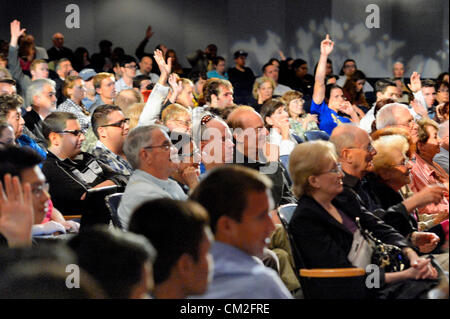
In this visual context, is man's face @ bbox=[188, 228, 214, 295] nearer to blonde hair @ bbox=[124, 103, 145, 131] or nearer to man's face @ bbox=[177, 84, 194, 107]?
blonde hair @ bbox=[124, 103, 145, 131]

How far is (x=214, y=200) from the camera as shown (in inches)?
72.5

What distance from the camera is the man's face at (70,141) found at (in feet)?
12.2

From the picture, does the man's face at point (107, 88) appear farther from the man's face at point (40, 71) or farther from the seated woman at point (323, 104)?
the seated woman at point (323, 104)

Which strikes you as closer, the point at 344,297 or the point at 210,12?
the point at 344,297

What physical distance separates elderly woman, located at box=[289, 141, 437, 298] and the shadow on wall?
309 inches

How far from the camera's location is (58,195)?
11.5ft

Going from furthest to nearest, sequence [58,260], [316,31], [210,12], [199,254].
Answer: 1. [210,12]
2. [316,31]
3. [199,254]
4. [58,260]

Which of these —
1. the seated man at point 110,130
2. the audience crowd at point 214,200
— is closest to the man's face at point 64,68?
the audience crowd at point 214,200

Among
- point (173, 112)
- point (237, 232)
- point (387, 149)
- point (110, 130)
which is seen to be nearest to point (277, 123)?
point (173, 112)

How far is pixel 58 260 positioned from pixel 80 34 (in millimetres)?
9979

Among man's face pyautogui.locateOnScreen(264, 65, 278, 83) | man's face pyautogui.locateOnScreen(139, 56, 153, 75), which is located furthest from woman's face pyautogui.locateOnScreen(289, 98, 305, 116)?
man's face pyautogui.locateOnScreen(139, 56, 153, 75)
